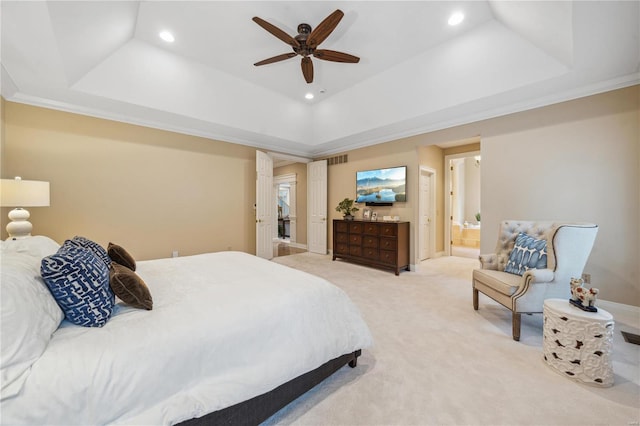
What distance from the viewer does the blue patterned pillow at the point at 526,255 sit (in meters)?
2.44

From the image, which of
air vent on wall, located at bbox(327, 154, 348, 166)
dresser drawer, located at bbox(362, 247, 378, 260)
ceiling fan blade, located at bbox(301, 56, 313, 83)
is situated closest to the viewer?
ceiling fan blade, located at bbox(301, 56, 313, 83)

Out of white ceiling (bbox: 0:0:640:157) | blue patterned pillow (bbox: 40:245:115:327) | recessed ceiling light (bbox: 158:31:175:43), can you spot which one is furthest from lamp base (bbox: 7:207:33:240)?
recessed ceiling light (bbox: 158:31:175:43)

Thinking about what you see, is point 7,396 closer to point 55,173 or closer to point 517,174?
point 55,173

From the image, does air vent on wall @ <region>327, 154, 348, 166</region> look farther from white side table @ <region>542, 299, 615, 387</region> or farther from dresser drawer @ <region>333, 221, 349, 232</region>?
white side table @ <region>542, 299, 615, 387</region>

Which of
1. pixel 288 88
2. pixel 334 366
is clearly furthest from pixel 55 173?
pixel 334 366

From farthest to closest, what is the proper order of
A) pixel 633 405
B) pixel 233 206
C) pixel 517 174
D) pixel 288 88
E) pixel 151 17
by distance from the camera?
pixel 233 206 → pixel 288 88 → pixel 517 174 → pixel 151 17 → pixel 633 405

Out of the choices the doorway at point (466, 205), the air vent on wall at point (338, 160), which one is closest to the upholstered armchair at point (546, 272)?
the air vent on wall at point (338, 160)

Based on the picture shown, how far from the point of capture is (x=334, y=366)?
66.4 inches

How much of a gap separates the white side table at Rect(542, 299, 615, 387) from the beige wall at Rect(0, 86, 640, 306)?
190 centimetres

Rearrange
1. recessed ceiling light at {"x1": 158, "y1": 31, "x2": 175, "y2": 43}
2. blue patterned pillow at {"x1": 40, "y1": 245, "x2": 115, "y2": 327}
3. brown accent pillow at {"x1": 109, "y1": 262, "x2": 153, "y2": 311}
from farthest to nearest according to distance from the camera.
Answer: recessed ceiling light at {"x1": 158, "y1": 31, "x2": 175, "y2": 43} < brown accent pillow at {"x1": 109, "y1": 262, "x2": 153, "y2": 311} < blue patterned pillow at {"x1": 40, "y1": 245, "x2": 115, "y2": 327}

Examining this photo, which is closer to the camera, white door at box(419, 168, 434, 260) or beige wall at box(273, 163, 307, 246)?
white door at box(419, 168, 434, 260)

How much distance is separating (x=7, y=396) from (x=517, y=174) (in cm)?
489

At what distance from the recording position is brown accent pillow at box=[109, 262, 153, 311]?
50.9 inches

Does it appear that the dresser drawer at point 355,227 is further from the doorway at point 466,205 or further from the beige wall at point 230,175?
the doorway at point 466,205
